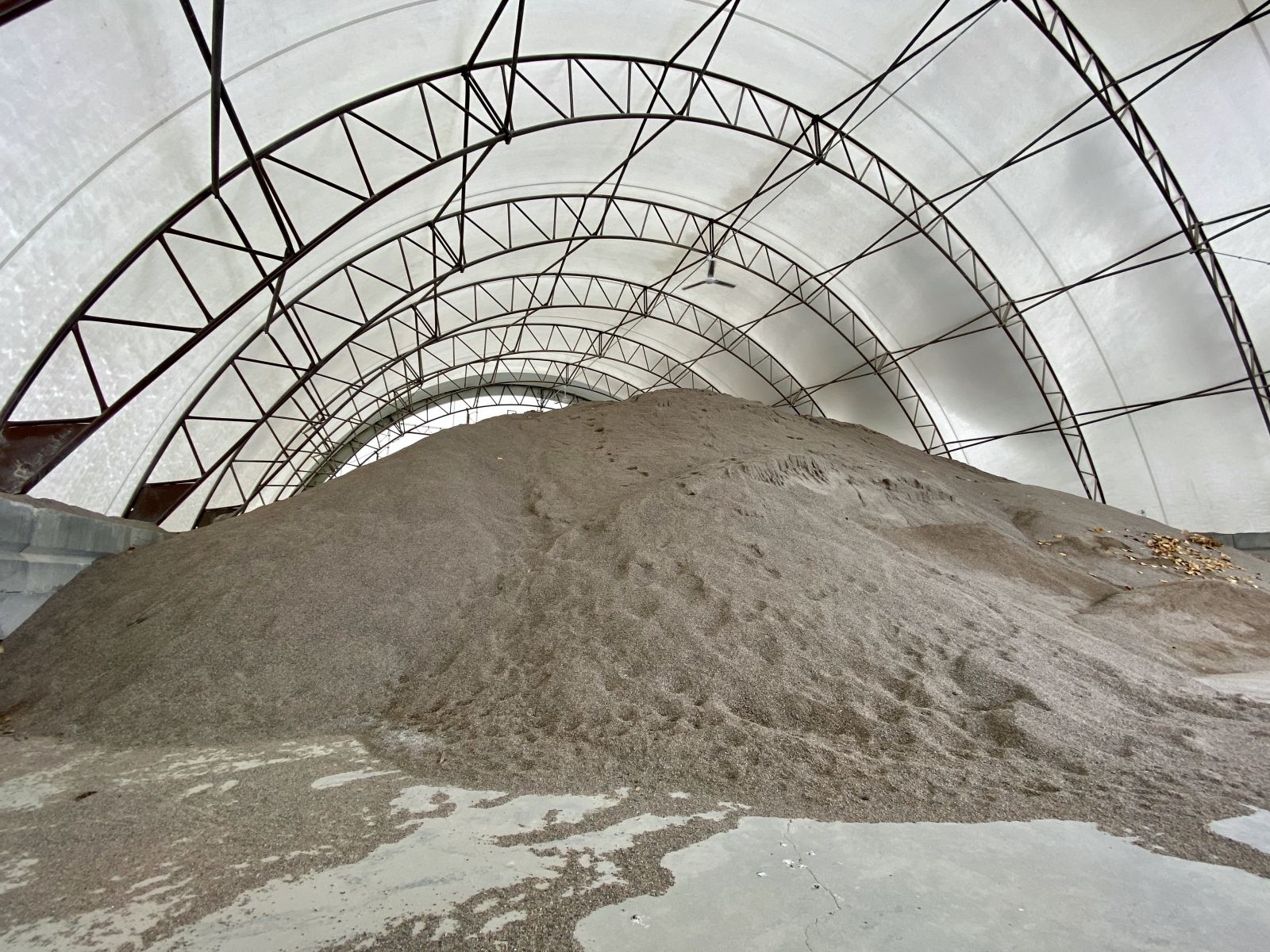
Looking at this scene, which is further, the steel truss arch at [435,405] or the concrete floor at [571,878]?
the steel truss arch at [435,405]

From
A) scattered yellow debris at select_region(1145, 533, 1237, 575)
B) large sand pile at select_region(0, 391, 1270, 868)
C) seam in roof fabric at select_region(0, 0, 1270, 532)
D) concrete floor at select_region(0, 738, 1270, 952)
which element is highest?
seam in roof fabric at select_region(0, 0, 1270, 532)

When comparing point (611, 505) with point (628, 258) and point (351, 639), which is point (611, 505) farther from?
point (628, 258)

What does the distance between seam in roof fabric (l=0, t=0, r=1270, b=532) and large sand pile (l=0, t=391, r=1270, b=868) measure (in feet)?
14.2

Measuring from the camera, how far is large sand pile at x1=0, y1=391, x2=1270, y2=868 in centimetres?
411

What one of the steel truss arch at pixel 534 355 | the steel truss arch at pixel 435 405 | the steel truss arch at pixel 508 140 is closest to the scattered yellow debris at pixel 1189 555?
the steel truss arch at pixel 508 140

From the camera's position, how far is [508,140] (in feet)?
37.0

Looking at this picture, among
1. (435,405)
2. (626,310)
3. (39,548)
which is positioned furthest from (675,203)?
(435,405)

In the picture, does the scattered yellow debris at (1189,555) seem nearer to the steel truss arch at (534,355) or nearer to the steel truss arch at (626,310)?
the steel truss arch at (626,310)

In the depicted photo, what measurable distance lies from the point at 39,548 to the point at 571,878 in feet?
25.7

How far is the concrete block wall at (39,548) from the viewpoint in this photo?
697 centimetres

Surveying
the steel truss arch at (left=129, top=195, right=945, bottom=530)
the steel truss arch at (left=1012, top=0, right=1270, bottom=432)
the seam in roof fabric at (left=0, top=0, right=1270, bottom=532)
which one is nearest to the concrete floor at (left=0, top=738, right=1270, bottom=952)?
the seam in roof fabric at (left=0, top=0, right=1270, bottom=532)

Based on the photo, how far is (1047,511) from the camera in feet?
38.5

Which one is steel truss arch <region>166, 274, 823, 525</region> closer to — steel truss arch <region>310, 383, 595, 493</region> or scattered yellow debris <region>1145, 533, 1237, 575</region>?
steel truss arch <region>310, 383, 595, 493</region>

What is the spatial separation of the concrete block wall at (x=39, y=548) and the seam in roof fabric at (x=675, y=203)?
1993 mm
